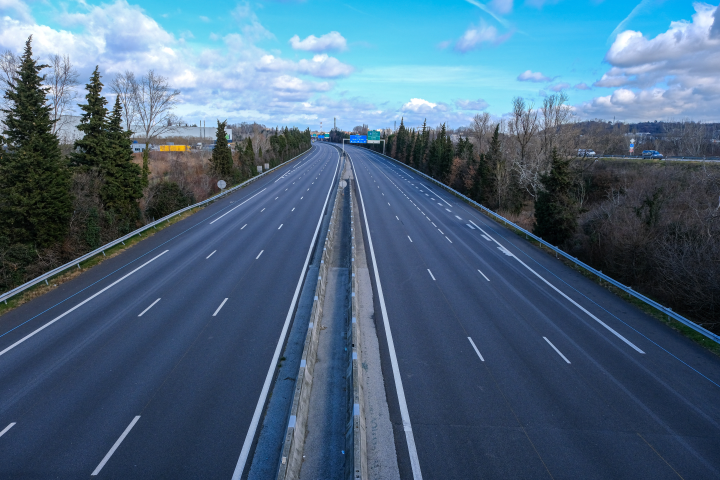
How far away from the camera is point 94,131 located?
27.1m

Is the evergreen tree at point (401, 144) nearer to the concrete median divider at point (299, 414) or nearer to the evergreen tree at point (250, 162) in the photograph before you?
the evergreen tree at point (250, 162)

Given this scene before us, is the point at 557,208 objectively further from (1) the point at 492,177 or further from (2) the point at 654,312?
(1) the point at 492,177

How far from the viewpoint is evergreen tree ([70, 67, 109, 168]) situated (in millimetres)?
26531

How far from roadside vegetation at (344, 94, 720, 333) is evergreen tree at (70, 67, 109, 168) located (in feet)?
96.7

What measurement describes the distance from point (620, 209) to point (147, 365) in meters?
27.0

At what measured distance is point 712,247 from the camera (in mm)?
16594

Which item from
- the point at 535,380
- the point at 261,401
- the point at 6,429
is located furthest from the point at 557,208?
the point at 6,429

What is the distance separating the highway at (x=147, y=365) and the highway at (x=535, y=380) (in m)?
3.88

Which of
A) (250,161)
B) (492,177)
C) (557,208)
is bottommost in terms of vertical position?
(557,208)

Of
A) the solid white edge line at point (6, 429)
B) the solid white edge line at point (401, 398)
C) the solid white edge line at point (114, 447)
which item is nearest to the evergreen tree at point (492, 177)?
the solid white edge line at point (401, 398)

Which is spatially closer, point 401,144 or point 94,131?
point 94,131

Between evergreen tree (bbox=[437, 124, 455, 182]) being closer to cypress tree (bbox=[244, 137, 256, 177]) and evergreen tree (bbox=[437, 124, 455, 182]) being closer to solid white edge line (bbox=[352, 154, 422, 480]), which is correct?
cypress tree (bbox=[244, 137, 256, 177])

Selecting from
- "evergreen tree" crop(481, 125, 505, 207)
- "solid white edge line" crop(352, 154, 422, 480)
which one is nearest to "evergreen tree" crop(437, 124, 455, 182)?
"evergreen tree" crop(481, 125, 505, 207)

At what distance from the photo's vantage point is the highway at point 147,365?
8422mm
